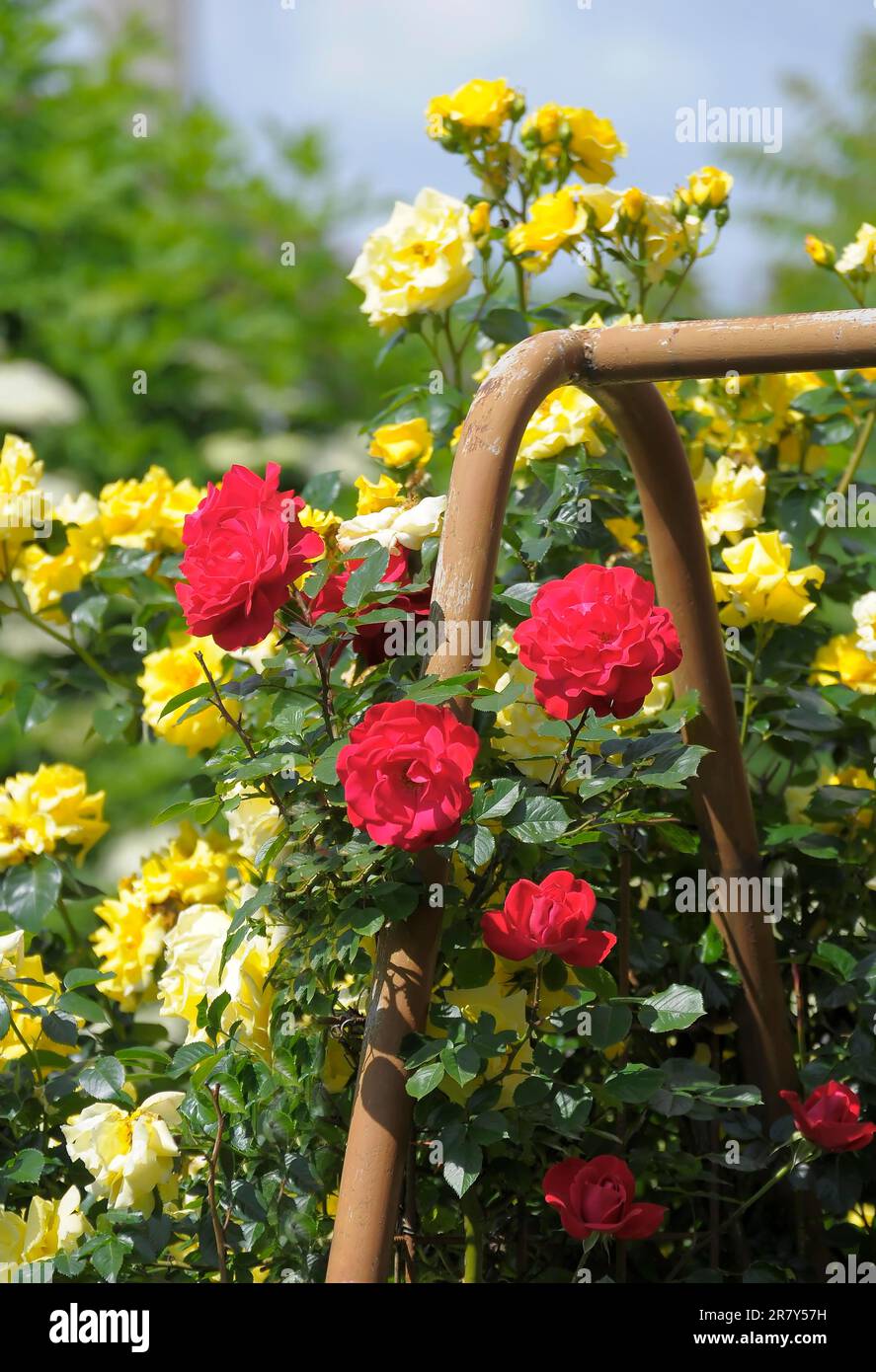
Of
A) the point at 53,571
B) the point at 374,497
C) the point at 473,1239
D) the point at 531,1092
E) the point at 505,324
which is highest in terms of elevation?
the point at 505,324

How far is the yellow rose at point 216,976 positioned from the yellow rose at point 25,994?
109 mm

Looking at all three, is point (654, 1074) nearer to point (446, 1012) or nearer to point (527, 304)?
point (446, 1012)

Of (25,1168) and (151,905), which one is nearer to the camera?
(25,1168)

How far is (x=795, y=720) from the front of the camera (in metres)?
1.42

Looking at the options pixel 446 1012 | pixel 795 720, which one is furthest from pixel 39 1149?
pixel 795 720

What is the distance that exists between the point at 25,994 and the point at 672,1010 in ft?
2.15

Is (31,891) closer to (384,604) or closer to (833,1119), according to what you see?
(384,604)

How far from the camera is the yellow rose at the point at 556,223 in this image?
1.57 m

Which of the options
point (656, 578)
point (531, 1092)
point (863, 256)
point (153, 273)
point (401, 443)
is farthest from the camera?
point (153, 273)

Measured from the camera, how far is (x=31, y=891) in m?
1.53

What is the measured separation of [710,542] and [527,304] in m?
0.43

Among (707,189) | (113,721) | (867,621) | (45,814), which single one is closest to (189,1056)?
(45,814)

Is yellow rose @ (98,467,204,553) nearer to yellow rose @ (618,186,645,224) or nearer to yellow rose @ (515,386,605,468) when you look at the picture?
yellow rose @ (515,386,605,468)

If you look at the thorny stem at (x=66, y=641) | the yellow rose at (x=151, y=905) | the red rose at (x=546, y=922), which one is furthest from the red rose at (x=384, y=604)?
the thorny stem at (x=66, y=641)
